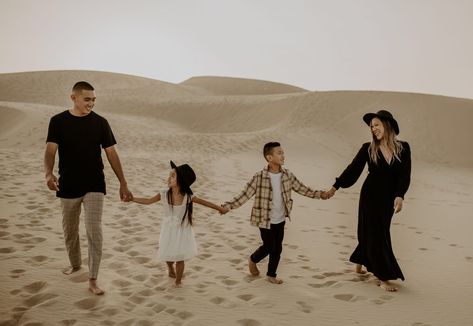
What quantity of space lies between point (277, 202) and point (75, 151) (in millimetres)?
2300

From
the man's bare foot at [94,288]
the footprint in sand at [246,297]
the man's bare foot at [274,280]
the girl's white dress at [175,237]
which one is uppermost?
the girl's white dress at [175,237]

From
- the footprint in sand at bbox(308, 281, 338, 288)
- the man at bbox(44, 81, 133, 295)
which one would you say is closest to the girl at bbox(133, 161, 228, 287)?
the man at bbox(44, 81, 133, 295)

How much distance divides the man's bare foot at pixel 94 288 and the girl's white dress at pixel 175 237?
0.69 m

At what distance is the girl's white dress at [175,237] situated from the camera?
4.57 m

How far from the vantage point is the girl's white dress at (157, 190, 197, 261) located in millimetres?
4566

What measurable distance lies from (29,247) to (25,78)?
194 ft

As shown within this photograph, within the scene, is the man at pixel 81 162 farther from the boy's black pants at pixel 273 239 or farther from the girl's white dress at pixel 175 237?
the boy's black pants at pixel 273 239

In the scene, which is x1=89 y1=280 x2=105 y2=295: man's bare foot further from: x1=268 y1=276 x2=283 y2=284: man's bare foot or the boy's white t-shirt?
the boy's white t-shirt

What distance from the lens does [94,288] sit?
434cm

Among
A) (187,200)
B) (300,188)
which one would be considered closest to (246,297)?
(187,200)

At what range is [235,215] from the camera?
8.77 m

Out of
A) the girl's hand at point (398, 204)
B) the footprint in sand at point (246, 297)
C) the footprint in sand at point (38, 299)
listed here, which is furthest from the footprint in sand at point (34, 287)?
the girl's hand at point (398, 204)

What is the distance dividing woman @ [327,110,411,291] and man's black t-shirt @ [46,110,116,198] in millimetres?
3140

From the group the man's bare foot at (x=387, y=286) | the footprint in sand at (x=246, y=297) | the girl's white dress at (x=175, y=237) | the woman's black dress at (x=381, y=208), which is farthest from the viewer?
the woman's black dress at (x=381, y=208)
